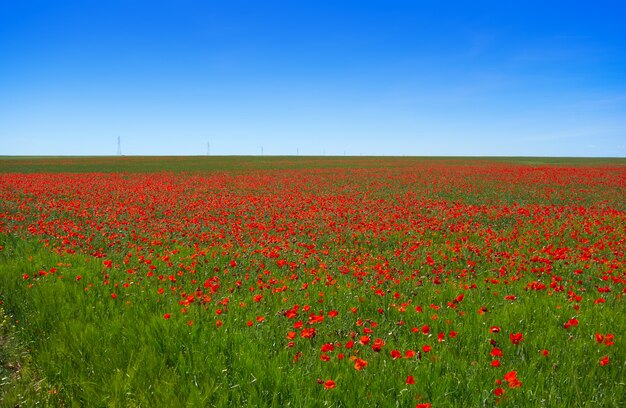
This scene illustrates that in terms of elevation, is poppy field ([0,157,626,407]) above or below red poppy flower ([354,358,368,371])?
below

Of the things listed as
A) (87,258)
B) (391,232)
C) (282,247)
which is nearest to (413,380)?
(282,247)

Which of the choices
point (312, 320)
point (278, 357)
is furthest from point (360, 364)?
point (312, 320)

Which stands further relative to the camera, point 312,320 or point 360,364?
point 312,320

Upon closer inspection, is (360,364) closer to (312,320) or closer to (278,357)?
(278,357)

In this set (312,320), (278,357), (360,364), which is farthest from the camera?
(312,320)

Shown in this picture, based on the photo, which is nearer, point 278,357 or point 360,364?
point 360,364

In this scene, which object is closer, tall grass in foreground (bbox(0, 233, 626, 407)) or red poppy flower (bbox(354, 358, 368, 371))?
tall grass in foreground (bbox(0, 233, 626, 407))

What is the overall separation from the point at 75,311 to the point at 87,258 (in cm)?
251

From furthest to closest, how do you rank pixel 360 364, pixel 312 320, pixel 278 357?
pixel 312 320 < pixel 278 357 < pixel 360 364

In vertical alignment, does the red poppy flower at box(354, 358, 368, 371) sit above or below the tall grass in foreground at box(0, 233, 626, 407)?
above

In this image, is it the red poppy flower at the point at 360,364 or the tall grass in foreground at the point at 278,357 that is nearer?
the tall grass in foreground at the point at 278,357

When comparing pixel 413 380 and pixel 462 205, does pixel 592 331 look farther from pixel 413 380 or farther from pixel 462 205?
pixel 462 205

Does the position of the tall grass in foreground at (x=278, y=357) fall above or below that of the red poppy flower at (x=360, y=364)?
below

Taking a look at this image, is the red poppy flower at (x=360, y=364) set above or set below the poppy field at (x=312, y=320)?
above
